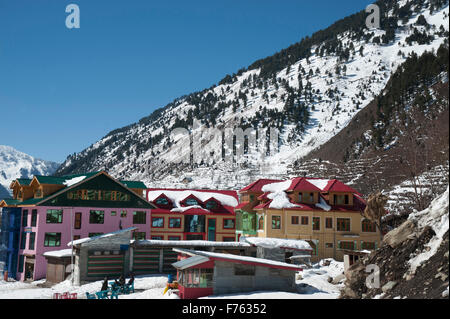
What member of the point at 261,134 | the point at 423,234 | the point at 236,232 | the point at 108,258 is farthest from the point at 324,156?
the point at 423,234

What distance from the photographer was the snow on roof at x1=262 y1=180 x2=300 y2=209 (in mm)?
50750

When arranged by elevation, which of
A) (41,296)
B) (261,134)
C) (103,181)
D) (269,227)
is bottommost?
(41,296)

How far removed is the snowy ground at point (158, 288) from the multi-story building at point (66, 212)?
4223mm

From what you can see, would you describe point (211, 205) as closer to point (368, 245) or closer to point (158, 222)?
point (158, 222)

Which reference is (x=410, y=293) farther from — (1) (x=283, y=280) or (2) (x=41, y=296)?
(2) (x=41, y=296)

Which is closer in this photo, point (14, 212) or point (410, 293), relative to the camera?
point (410, 293)

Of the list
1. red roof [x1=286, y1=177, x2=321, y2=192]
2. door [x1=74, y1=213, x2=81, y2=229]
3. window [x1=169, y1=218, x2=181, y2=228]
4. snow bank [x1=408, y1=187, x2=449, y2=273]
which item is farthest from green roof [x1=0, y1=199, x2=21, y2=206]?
snow bank [x1=408, y1=187, x2=449, y2=273]

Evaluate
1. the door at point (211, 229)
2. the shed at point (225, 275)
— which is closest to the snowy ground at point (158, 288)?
the shed at point (225, 275)

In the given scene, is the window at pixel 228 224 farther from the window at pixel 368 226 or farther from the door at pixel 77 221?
the door at pixel 77 221

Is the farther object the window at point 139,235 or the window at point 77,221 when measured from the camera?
the window at point 139,235

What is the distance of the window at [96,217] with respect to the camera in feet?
168

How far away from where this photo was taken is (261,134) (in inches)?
7520

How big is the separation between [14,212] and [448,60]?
5080 centimetres
